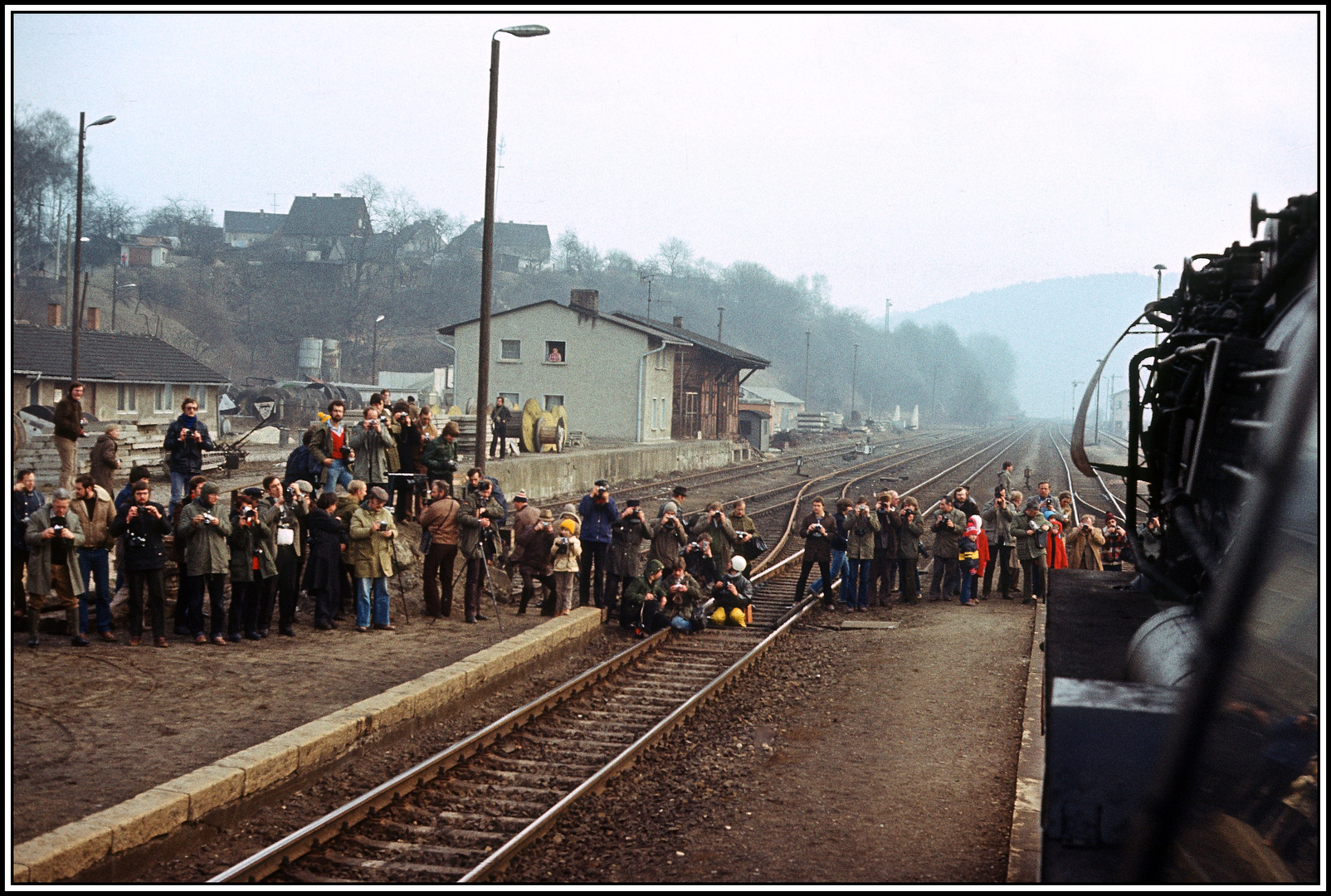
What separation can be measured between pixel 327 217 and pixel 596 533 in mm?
95087

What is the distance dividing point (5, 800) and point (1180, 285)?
7.65m

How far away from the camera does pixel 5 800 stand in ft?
14.1

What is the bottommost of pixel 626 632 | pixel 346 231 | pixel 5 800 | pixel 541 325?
pixel 626 632

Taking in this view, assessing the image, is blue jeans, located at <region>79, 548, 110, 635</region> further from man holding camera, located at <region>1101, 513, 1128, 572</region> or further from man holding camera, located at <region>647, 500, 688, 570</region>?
man holding camera, located at <region>1101, 513, 1128, 572</region>

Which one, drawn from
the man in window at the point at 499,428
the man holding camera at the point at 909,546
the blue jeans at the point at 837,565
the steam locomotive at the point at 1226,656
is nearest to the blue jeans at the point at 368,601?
the blue jeans at the point at 837,565

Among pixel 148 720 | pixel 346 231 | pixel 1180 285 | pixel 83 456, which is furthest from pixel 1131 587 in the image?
pixel 346 231

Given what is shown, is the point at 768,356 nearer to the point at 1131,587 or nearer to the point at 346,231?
the point at 346,231

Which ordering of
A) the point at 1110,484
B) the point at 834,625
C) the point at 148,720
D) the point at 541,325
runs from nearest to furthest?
1. the point at 148,720
2. the point at 834,625
3. the point at 1110,484
4. the point at 541,325

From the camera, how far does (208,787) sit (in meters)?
7.24

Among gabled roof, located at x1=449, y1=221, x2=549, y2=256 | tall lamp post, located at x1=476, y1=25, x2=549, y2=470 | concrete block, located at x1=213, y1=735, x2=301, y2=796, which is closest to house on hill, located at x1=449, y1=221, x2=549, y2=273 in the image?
gabled roof, located at x1=449, y1=221, x2=549, y2=256

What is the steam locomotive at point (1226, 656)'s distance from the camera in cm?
165

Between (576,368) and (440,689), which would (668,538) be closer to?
(440,689)

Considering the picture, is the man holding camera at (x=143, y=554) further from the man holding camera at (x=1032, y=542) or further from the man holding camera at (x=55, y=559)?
the man holding camera at (x=1032, y=542)

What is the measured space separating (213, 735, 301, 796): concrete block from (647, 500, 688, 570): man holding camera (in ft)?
24.6
